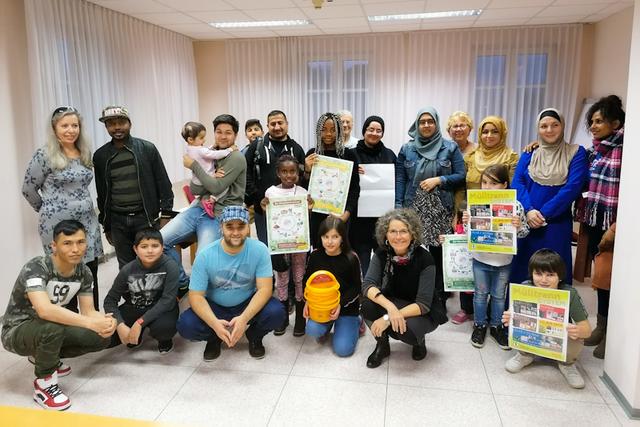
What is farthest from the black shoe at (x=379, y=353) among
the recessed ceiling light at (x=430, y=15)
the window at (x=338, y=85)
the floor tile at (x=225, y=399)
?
the window at (x=338, y=85)

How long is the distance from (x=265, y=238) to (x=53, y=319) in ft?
4.76

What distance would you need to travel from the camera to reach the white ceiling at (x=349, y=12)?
479 centimetres

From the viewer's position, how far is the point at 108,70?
15.8 feet

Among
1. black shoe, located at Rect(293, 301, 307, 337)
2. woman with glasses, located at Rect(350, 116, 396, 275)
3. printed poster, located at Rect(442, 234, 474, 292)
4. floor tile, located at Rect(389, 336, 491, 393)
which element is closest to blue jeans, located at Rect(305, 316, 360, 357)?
black shoe, located at Rect(293, 301, 307, 337)

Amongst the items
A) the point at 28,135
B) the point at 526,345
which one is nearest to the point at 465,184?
the point at 526,345

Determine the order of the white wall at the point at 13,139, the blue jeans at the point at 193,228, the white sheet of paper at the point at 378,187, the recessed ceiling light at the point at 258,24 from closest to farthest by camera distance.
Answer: the blue jeans at the point at 193,228 < the white sheet of paper at the point at 378,187 < the white wall at the point at 13,139 < the recessed ceiling light at the point at 258,24

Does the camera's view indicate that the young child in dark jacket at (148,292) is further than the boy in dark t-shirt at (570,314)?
Yes

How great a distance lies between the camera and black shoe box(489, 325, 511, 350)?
2.85 m

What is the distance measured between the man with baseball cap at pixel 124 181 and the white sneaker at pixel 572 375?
2696 millimetres

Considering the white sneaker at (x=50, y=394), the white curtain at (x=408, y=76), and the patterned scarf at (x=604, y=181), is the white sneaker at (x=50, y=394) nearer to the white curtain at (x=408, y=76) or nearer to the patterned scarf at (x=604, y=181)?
the patterned scarf at (x=604, y=181)

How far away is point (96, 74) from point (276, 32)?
2702 mm

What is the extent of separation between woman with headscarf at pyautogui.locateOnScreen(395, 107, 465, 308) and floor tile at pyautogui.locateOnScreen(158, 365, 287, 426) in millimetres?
1426

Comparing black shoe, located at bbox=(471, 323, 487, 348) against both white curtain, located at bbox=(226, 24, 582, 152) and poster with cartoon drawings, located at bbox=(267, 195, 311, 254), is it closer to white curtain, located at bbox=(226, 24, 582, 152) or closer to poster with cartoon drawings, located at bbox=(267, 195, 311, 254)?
poster with cartoon drawings, located at bbox=(267, 195, 311, 254)

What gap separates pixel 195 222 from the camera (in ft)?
10.6
